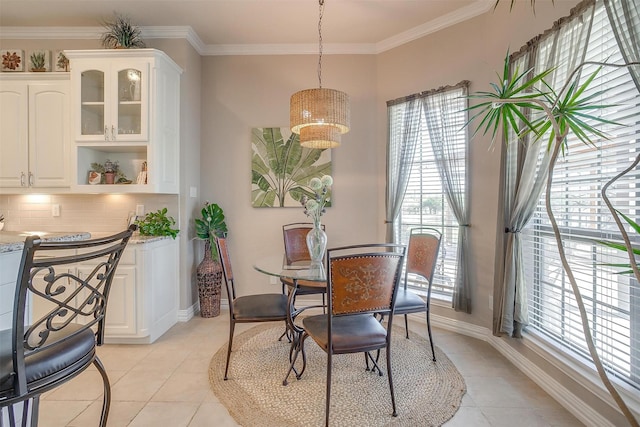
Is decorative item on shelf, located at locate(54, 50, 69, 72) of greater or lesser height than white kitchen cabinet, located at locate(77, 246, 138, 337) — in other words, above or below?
above

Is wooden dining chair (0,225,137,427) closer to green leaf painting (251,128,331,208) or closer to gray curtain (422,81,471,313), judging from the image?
green leaf painting (251,128,331,208)

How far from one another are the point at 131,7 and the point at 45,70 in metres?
1.14

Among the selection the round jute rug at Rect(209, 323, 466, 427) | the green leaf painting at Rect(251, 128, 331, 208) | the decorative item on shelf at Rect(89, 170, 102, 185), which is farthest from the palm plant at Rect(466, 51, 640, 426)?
the decorative item on shelf at Rect(89, 170, 102, 185)

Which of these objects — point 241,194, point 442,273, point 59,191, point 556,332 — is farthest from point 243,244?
point 556,332

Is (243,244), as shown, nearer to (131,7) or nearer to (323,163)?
(323,163)

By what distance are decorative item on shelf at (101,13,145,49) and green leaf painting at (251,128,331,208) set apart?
1476 mm

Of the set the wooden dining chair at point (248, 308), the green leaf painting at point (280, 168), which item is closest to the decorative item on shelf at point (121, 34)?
the green leaf painting at point (280, 168)

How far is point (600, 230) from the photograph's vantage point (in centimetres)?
170

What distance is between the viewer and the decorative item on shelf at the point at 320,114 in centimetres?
230

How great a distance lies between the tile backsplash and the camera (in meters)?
3.13

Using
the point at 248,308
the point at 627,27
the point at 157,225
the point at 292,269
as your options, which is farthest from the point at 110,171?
the point at 627,27

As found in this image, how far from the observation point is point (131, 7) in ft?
9.45

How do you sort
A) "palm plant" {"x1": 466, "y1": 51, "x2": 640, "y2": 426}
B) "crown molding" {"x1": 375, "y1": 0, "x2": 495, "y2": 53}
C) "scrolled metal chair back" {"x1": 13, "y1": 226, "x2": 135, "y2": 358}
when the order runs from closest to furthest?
1. "scrolled metal chair back" {"x1": 13, "y1": 226, "x2": 135, "y2": 358}
2. "palm plant" {"x1": 466, "y1": 51, "x2": 640, "y2": 426}
3. "crown molding" {"x1": 375, "y1": 0, "x2": 495, "y2": 53}

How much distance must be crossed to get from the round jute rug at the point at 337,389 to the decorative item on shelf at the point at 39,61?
3389 mm
